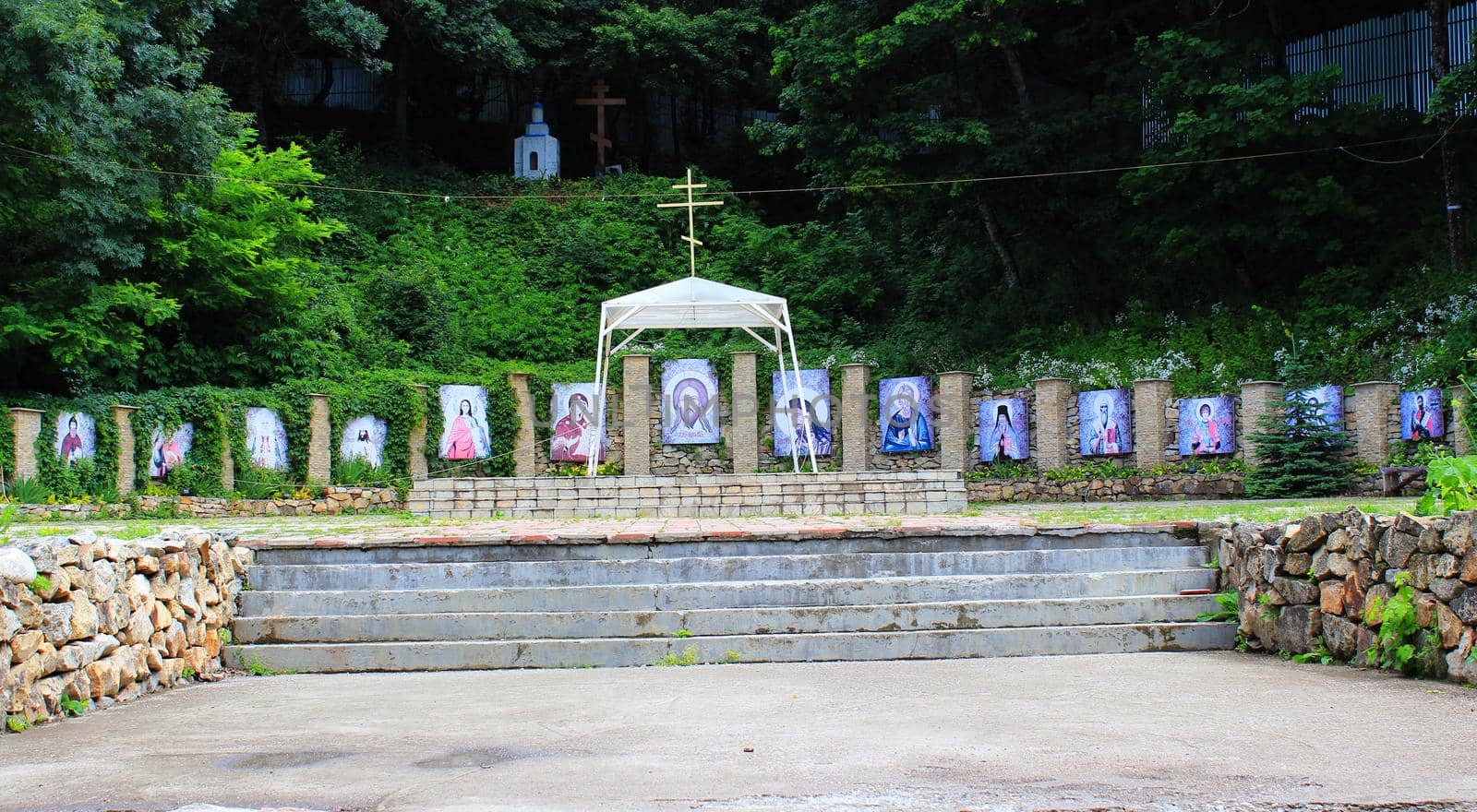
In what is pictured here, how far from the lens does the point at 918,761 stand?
4781 mm

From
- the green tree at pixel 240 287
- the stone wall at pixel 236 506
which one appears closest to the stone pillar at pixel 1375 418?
the stone wall at pixel 236 506

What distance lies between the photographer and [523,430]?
25625 millimetres

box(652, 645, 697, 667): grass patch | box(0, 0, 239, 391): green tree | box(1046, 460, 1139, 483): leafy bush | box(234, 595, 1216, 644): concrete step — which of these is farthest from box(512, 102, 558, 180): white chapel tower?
box(652, 645, 697, 667): grass patch

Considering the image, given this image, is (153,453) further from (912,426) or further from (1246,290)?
(1246,290)

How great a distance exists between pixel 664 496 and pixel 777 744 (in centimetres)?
1091

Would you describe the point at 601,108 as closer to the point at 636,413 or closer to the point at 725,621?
the point at 636,413

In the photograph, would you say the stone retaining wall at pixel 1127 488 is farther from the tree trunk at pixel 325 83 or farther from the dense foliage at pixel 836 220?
the tree trunk at pixel 325 83

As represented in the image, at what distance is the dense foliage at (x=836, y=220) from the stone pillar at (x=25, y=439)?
1.91m

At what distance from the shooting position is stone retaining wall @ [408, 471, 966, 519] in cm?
1584

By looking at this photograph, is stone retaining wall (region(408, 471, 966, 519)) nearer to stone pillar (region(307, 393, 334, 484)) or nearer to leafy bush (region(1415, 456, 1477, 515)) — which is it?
stone pillar (region(307, 393, 334, 484))

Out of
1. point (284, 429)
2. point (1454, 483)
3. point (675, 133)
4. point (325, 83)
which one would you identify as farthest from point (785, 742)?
point (675, 133)

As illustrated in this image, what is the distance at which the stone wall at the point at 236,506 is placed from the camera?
19.5m

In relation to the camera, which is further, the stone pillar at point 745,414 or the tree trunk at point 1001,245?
the tree trunk at point 1001,245

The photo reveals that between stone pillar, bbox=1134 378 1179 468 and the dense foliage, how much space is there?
1.17 m
